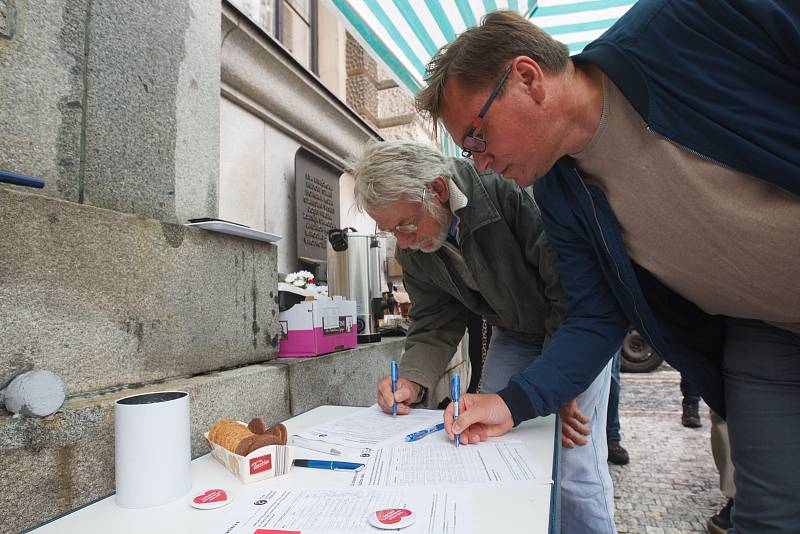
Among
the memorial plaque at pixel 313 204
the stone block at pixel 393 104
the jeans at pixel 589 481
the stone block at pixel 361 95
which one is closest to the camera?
the jeans at pixel 589 481

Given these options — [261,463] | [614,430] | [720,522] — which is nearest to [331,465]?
[261,463]

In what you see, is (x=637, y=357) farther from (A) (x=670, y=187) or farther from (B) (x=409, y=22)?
(A) (x=670, y=187)

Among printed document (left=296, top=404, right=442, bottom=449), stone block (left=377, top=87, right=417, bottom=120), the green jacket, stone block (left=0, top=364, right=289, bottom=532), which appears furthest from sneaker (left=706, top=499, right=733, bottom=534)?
stone block (left=377, top=87, right=417, bottom=120)

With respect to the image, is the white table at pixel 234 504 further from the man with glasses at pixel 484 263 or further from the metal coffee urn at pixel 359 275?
the metal coffee urn at pixel 359 275

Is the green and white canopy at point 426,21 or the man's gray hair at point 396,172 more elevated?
the green and white canopy at point 426,21

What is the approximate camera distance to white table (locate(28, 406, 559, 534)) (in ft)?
2.40

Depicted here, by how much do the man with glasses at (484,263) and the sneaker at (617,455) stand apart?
6.14 feet

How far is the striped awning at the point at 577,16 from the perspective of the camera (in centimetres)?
341

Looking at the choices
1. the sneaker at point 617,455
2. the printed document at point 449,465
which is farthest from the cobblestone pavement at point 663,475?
the printed document at point 449,465

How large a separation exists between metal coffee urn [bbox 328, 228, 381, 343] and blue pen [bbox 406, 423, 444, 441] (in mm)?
1466

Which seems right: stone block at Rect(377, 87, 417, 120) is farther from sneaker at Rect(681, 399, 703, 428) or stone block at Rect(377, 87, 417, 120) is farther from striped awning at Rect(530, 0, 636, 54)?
sneaker at Rect(681, 399, 703, 428)

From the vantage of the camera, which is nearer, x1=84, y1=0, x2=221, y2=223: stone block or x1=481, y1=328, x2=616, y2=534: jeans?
x1=84, y1=0, x2=221, y2=223: stone block

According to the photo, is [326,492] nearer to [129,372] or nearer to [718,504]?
[129,372]

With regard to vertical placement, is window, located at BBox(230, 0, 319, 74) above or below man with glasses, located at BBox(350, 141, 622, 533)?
above
